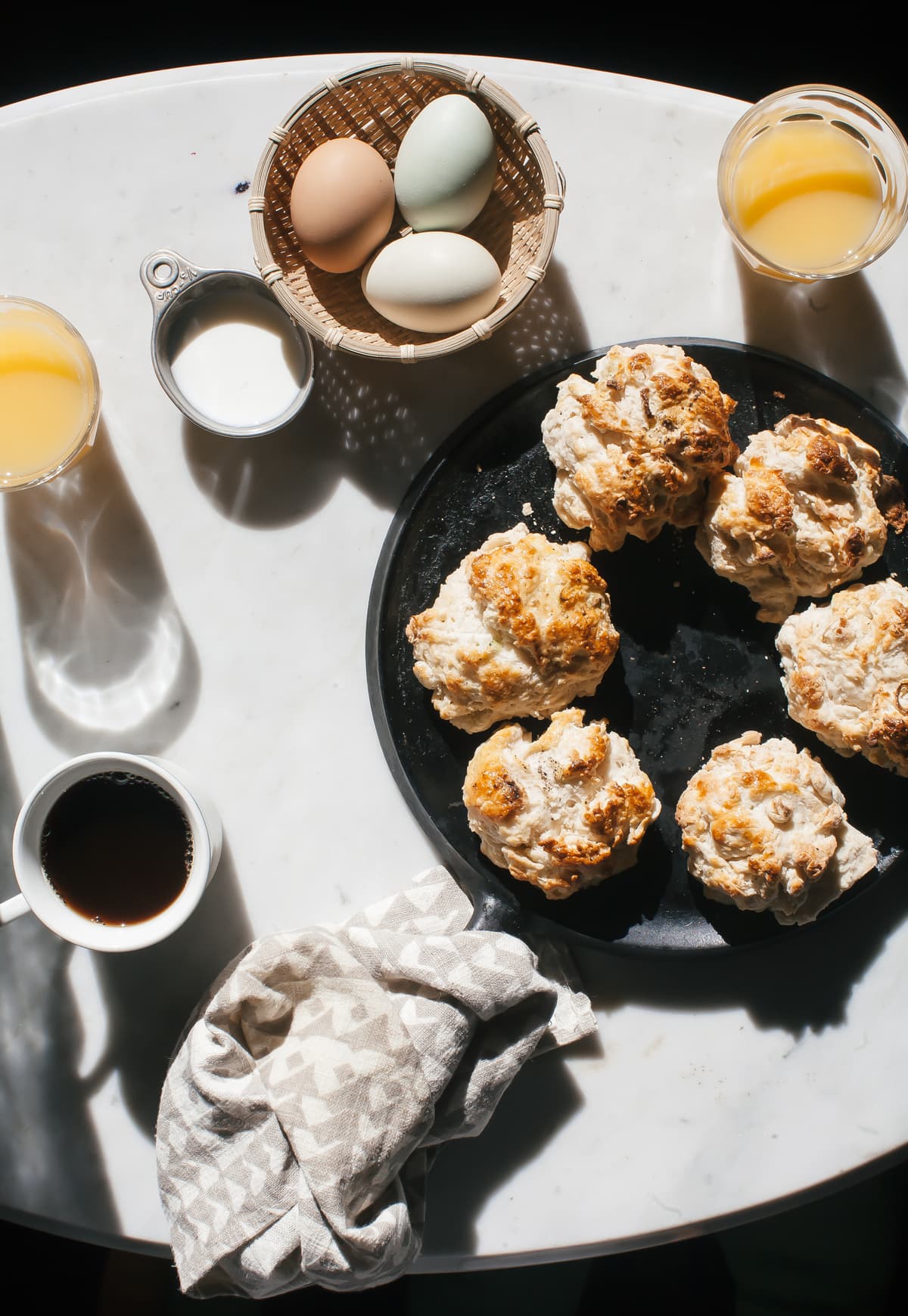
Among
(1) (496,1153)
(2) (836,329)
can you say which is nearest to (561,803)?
(1) (496,1153)

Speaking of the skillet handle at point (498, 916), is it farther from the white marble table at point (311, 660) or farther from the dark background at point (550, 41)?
the dark background at point (550, 41)

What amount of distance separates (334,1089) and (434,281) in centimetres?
116

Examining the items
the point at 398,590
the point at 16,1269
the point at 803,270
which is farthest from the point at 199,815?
the point at 16,1269

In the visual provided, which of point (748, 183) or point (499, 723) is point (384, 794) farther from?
point (748, 183)

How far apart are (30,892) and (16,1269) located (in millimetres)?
1376

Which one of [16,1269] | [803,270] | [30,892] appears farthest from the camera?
[16,1269]

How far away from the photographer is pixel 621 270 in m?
1.69

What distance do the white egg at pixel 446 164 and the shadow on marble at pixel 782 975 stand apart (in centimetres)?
115

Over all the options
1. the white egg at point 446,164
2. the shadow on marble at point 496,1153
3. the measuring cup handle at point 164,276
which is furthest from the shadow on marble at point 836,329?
the shadow on marble at point 496,1153

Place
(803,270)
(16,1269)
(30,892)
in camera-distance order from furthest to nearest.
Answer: (16,1269)
(803,270)
(30,892)

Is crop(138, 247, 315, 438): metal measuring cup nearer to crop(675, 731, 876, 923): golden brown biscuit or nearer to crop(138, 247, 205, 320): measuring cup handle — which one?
crop(138, 247, 205, 320): measuring cup handle

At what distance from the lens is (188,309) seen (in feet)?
5.29

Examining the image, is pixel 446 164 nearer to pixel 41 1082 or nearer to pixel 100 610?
pixel 100 610

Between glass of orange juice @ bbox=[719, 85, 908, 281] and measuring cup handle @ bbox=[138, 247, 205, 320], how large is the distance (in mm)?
824
